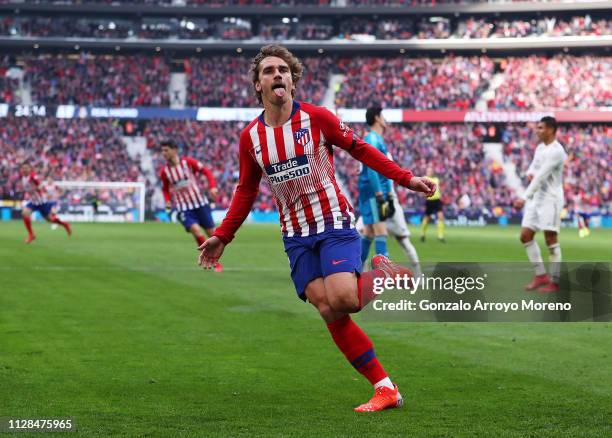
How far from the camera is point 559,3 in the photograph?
2212 inches

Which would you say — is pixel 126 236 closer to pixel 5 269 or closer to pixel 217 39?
pixel 5 269

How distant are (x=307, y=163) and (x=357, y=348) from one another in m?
1.26

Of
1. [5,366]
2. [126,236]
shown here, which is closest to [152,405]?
[5,366]

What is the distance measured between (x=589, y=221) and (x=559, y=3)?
15.2 meters

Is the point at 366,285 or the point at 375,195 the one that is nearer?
the point at 366,285

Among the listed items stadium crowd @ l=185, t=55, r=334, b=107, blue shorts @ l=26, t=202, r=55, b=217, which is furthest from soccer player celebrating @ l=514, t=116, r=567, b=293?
stadium crowd @ l=185, t=55, r=334, b=107

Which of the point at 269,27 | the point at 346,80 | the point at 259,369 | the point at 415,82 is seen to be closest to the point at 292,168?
the point at 259,369

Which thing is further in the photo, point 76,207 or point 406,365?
point 76,207

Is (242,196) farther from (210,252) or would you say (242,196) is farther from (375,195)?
(375,195)

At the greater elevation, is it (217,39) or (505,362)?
(217,39)

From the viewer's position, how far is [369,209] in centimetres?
1355

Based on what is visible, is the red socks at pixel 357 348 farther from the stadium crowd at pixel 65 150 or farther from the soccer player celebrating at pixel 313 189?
the stadium crowd at pixel 65 150

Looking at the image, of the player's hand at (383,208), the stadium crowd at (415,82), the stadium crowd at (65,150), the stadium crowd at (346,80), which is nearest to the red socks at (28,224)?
the player's hand at (383,208)

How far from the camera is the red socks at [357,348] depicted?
6152 mm
